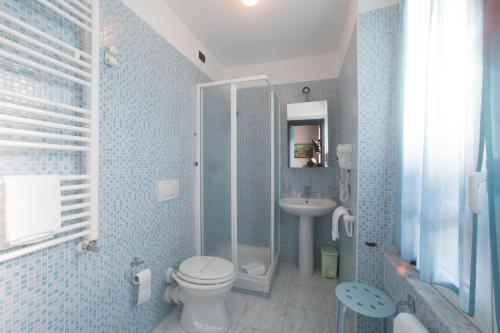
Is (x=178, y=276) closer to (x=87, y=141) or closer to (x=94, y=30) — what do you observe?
(x=87, y=141)

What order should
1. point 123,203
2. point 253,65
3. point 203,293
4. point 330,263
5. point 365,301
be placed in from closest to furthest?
point 365,301
point 123,203
point 203,293
point 330,263
point 253,65

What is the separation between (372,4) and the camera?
1388 mm

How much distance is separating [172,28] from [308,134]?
5.71 ft

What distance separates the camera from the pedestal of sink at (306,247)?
92.0 inches

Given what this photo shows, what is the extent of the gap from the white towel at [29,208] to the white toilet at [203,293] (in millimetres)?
930

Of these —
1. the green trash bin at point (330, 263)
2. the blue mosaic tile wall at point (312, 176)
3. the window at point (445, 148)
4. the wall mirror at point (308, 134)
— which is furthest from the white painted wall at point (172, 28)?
the green trash bin at point (330, 263)

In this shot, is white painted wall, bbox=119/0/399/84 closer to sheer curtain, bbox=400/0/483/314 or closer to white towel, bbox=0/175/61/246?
sheer curtain, bbox=400/0/483/314

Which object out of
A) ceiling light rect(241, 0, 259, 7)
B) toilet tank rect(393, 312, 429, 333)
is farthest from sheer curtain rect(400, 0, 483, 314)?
ceiling light rect(241, 0, 259, 7)

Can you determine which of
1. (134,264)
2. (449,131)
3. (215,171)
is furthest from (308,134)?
(134,264)

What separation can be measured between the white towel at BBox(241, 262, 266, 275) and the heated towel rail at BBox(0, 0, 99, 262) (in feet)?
5.01

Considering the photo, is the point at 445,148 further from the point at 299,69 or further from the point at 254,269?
the point at 299,69

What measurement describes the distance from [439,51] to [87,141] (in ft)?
5.41

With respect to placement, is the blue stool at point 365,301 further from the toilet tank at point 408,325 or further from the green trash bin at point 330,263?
the green trash bin at point 330,263

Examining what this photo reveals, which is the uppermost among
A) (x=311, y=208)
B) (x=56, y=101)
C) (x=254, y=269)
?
(x=56, y=101)
